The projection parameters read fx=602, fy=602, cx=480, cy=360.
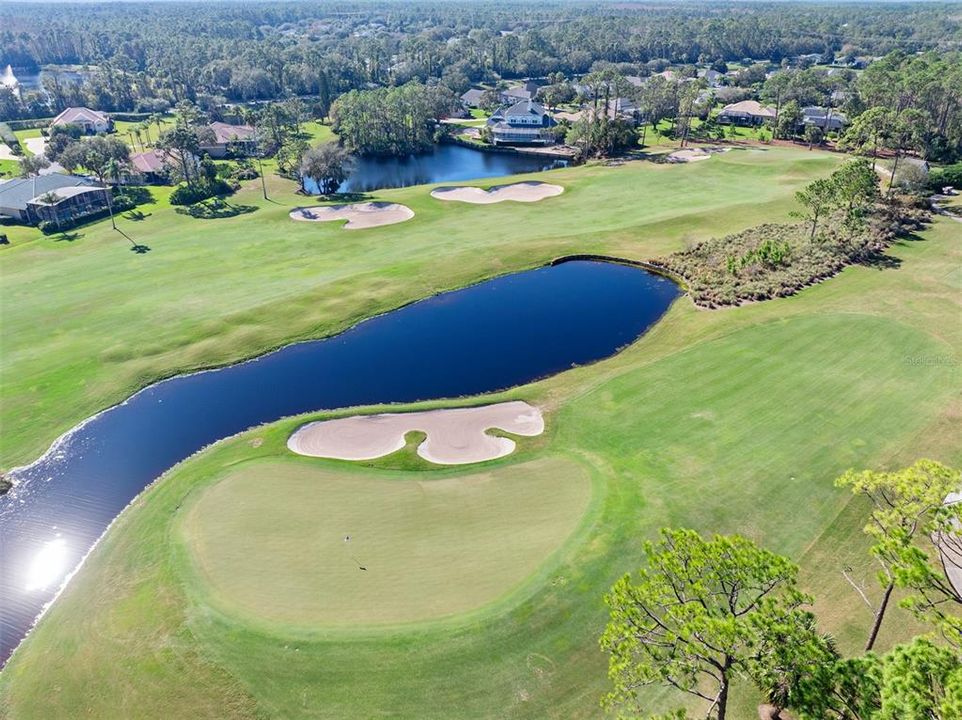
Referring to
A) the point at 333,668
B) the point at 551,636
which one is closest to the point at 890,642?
the point at 551,636

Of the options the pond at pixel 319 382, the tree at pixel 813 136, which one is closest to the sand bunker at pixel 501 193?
the pond at pixel 319 382

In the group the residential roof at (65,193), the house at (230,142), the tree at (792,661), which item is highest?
the house at (230,142)

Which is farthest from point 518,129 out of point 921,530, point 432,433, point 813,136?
point 921,530

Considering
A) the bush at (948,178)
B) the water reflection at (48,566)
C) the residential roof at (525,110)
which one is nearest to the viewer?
the water reflection at (48,566)

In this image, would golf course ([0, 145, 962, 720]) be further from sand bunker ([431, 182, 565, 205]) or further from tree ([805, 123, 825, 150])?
tree ([805, 123, 825, 150])

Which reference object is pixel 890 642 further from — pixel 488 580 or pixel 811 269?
pixel 811 269

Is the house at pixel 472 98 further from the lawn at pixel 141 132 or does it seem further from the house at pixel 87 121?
the house at pixel 87 121

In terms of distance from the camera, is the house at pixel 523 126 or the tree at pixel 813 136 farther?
the house at pixel 523 126
